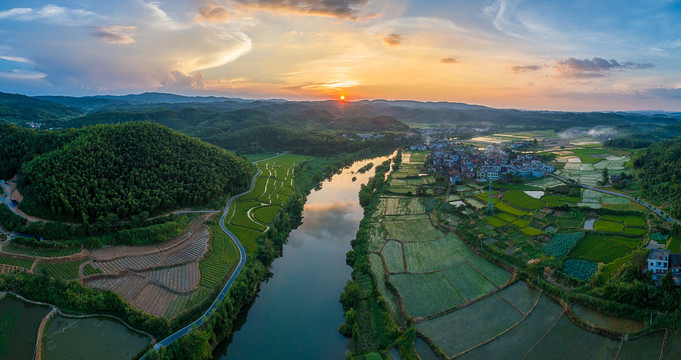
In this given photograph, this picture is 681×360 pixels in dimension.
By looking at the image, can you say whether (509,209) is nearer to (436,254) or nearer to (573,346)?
(436,254)

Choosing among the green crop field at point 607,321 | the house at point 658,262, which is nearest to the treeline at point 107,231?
the green crop field at point 607,321

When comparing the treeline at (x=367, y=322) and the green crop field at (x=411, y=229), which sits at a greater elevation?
the green crop field at (x=411, y=229)

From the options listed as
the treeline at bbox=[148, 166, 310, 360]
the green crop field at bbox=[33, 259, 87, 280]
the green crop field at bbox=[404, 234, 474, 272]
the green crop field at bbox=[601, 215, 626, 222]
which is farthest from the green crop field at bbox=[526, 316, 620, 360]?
the green crop field at bbox=[33, 259, 87, 280]

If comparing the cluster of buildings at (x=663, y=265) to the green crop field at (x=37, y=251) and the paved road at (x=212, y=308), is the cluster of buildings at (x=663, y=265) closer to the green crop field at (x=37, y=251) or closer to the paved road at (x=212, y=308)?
the paved road at (x=212, y=308)

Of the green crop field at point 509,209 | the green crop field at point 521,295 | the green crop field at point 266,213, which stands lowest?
the green crop field at point 521,295

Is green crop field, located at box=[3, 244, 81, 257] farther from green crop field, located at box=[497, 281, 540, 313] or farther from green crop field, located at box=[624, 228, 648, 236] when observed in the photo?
green crop field, located at box=[624, 228, 648, 236]

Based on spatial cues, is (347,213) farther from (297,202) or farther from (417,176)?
(417,176)

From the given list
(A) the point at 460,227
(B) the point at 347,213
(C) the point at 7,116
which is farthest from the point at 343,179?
(C) the point at 7,116
